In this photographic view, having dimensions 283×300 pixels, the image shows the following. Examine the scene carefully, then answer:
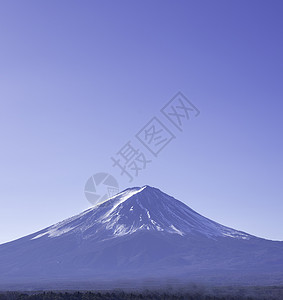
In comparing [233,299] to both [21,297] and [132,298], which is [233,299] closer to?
[132,298]

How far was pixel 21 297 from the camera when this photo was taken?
7494 centimetres

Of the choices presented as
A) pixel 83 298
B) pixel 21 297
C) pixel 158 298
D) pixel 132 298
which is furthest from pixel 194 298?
pixel 21 297

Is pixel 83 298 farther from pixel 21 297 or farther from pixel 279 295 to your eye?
pixel 279 295

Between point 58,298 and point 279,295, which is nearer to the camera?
point 58,298

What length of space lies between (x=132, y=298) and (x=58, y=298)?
10.6 metres

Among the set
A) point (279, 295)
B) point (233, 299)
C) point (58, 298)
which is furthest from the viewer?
point (279, 295)

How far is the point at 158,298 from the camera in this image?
2958 inches

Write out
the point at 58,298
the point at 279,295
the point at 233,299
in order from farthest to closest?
the point at 279,295
the point at 233,299
the point at 58,298

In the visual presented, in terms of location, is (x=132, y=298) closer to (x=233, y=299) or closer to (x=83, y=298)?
(x=83, y=298)

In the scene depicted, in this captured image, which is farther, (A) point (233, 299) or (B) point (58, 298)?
(A) point (233, 299)

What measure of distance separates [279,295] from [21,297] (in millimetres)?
43133

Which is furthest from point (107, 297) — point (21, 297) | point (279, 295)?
point (279, 295)

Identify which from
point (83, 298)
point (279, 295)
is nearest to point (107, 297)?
point (83, 298)

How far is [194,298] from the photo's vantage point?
7625 centimetres
